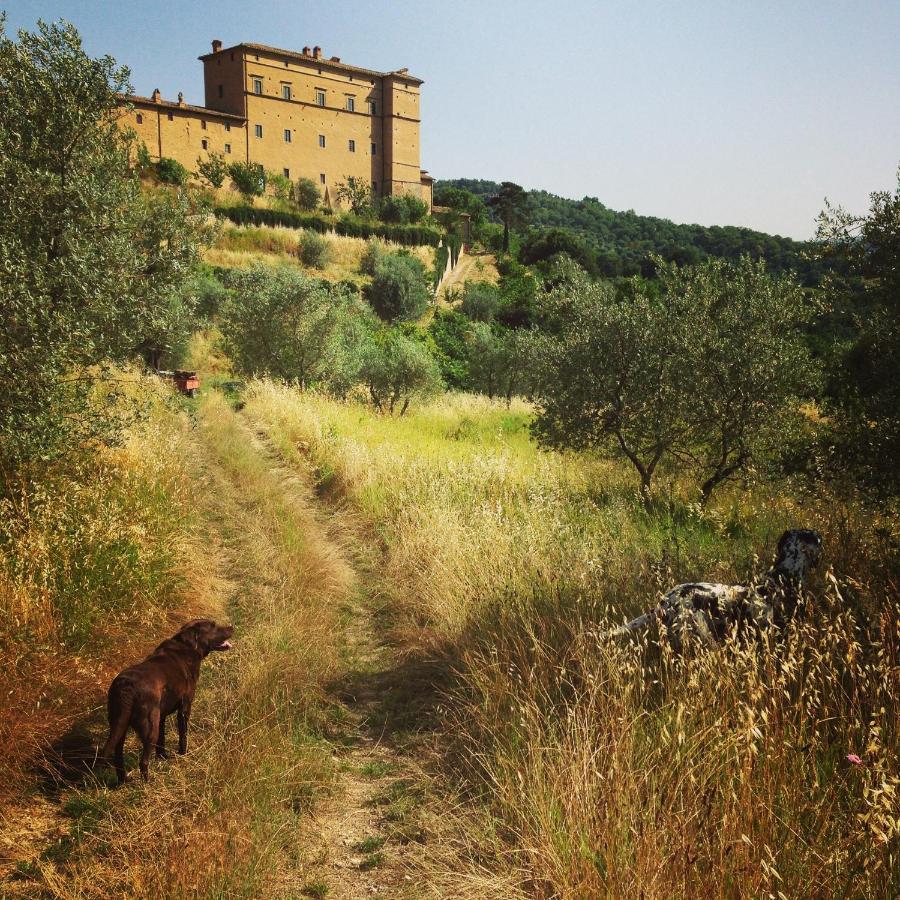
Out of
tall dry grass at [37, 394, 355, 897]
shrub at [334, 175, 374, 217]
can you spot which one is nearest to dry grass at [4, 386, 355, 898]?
tall dry grass at [37, 394, 355, 897]

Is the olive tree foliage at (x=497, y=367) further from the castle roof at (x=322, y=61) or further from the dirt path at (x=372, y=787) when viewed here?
the castle roof at (x=322, y=61)

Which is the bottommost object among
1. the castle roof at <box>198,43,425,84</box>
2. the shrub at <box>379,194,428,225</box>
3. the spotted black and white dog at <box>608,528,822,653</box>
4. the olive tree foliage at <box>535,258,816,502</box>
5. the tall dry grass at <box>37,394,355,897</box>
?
the tall dry grass at <box>37,394,355,897</box>

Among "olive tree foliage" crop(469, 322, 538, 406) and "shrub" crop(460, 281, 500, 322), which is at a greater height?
"shrub" crop(460, 281, 500, 322)

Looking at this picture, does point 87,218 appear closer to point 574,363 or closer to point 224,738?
point 224,738

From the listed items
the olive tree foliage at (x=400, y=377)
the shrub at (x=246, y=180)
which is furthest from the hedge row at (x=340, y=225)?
the olive tree foliage at (x=400, y=377)

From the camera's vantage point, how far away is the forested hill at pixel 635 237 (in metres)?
62.9

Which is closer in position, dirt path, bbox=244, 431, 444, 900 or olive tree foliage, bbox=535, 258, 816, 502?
dirt path, bbox=244, 431, 444, 900

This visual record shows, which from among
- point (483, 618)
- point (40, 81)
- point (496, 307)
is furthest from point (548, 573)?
point (496, 307)

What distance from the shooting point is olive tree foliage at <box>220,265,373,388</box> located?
1919 centimetres

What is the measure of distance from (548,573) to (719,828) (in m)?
2.89

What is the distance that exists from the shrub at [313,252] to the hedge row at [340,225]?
5.08 metres

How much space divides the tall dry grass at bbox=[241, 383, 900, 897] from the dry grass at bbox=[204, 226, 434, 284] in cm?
4143

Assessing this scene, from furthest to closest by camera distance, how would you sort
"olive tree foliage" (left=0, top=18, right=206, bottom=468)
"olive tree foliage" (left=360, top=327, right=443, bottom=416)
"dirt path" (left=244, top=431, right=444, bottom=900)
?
"olive tree foliage" (left=360, top=327, right=443, bottom=416), "olive tree foliage" (left=0, top=18, right=206, bottom=468), "dirt path" (left=244, top=431, right=444, bottom=900)

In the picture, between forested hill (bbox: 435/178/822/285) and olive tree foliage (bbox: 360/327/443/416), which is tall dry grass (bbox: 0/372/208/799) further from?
olive tree foliage (bbox: 360/327/443/416)
